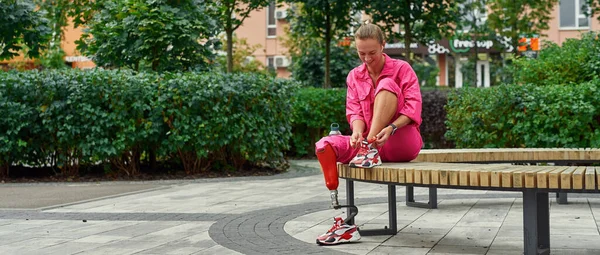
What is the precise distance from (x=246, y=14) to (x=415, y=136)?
14091 millimetres

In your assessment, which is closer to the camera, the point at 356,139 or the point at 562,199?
the point at 356,139

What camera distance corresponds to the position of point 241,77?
42.9 feet

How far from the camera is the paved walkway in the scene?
19.7ft

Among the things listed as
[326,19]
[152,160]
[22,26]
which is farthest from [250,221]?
[326,19]

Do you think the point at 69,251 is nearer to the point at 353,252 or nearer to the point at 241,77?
the point at 353,252

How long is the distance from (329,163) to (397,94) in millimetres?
677

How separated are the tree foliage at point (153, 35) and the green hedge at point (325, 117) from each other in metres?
3.10

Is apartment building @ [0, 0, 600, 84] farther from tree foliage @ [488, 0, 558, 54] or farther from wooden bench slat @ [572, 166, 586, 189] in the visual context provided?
wooden bench slat @ [572, 166, 586, 189]

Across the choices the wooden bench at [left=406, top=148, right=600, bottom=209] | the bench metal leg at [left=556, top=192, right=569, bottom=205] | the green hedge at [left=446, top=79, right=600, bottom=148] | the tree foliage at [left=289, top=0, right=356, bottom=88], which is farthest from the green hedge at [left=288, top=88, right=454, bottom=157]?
the wooden bench at [left=406, top=148, right=600, bottom=209]

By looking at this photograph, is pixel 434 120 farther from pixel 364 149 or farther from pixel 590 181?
pixel 590 181

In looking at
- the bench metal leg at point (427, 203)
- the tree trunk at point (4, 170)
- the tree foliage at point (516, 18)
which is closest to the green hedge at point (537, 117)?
the bench metal leg at point (427, 203)

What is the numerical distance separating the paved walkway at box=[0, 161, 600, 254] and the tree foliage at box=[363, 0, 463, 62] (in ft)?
27.3

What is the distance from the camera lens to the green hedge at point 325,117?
1733 centimetres

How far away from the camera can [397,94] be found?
585 cm
